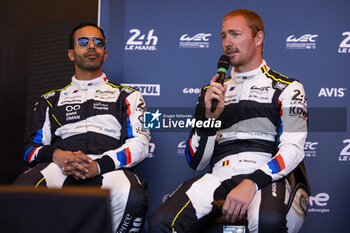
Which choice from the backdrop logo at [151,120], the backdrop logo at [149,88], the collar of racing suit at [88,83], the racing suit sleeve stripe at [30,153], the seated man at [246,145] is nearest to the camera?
the seated man at [246,145]

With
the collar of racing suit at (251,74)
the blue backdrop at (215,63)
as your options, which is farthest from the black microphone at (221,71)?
the blue backdrop at (215,63)

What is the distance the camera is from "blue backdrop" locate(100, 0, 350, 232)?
3.05m

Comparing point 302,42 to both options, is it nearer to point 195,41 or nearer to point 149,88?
point 195,41

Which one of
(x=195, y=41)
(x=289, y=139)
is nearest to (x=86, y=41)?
(x=195, y=41)

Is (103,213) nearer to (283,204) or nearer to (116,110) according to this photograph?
(283,204)

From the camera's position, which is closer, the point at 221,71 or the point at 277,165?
the point at 277,165

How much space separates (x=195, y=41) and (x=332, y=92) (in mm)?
1022

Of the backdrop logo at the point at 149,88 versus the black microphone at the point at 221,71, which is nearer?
the black microphone at the point at 221,71

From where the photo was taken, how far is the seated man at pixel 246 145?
6.31 ft

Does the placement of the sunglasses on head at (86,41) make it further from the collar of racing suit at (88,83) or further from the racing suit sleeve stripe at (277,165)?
the racing suit sleeve stripe at (277,165)

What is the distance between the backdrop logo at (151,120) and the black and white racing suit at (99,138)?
7 cm

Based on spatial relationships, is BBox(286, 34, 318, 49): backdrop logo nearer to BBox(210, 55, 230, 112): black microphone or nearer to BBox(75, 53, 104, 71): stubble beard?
BBox(210, 55, 230, 112): black microphone

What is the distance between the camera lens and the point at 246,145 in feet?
7.38

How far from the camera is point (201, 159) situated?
89.9 inches
